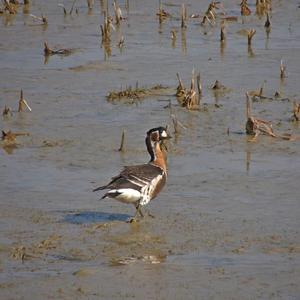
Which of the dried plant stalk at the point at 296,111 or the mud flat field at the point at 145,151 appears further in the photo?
the dried plant stalk at the point at 296,111

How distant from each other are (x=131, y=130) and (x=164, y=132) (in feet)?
7.45

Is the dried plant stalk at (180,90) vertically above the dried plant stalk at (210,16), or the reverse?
the dried plant stalk at (210,16)

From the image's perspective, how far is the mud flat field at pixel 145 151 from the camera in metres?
9.24

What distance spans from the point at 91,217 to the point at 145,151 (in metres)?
2.54

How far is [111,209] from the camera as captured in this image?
1122 centimetres

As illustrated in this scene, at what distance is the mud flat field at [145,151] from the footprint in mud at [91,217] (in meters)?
0.03

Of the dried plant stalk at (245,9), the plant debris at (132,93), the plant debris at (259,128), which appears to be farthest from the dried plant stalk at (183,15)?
the plant debris at (259,128)

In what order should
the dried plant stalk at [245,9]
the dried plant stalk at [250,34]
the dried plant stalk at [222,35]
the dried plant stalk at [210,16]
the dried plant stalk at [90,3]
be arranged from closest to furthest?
→ the dried plant stalk at [250,34]
the dried plant stalk at [222,35]
the dried plant stalk at [210,16]
the dried plant stalk at [245,9]
the dried plant stalk at [90,3]

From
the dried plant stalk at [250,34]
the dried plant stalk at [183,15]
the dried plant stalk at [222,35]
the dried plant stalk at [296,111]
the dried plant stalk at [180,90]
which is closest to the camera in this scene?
the dried plant stalk at [296,111]

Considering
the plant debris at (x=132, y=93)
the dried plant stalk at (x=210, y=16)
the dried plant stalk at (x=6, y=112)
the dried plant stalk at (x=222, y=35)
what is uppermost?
the dried plant stalk at (x=210, y=16)

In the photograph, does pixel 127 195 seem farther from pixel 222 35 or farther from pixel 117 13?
pixel 117 13

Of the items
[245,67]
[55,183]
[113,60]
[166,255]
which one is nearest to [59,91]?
[113,60]

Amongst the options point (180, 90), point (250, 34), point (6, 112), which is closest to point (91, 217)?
point (6, 112)

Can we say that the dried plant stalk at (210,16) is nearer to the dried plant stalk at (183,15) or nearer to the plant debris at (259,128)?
the dried plant stalk at (183,15)
